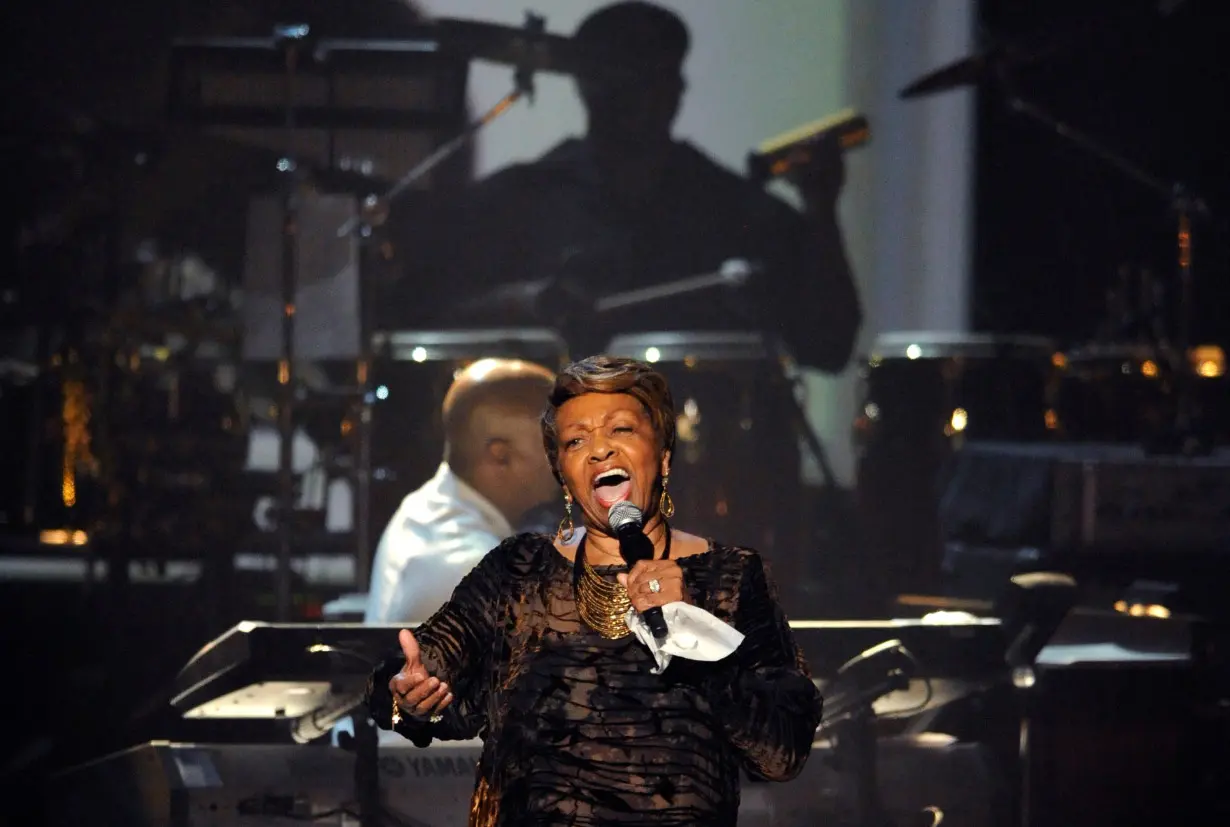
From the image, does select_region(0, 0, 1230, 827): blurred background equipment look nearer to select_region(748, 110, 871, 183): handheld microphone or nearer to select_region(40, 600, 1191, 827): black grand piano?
select_region(748, 110, 871, 183): handheld microphone

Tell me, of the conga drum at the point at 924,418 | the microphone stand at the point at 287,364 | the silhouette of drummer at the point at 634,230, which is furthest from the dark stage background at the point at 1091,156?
the microphone stand at the point at 287,364

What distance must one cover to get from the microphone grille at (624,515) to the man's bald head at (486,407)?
211cm

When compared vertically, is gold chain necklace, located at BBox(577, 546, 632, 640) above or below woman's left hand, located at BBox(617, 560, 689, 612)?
below

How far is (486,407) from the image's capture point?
437cm

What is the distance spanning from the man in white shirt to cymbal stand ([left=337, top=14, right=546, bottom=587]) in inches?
25.6

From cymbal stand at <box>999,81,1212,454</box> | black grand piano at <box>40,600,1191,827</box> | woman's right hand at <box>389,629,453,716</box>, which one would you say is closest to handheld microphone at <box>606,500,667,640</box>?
woman's right hand at <box>389,629,453,716</box>

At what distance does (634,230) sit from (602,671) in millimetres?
3355

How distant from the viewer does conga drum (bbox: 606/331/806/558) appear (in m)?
5.27

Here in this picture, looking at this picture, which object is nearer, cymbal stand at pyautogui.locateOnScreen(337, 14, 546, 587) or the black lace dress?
the black lace dress

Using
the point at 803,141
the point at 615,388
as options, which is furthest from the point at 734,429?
the point at 615,388

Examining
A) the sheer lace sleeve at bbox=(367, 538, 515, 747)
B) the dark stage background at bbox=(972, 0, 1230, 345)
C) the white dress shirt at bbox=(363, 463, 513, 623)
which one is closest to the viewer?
the sheer lace sleeve at bbox=(367, 538, 515, 747)

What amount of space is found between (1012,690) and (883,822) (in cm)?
56

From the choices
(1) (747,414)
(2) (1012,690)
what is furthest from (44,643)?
(2) (1012,690)

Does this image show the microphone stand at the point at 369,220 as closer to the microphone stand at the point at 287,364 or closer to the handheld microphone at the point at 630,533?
the microphone stand at the point at 287,364
